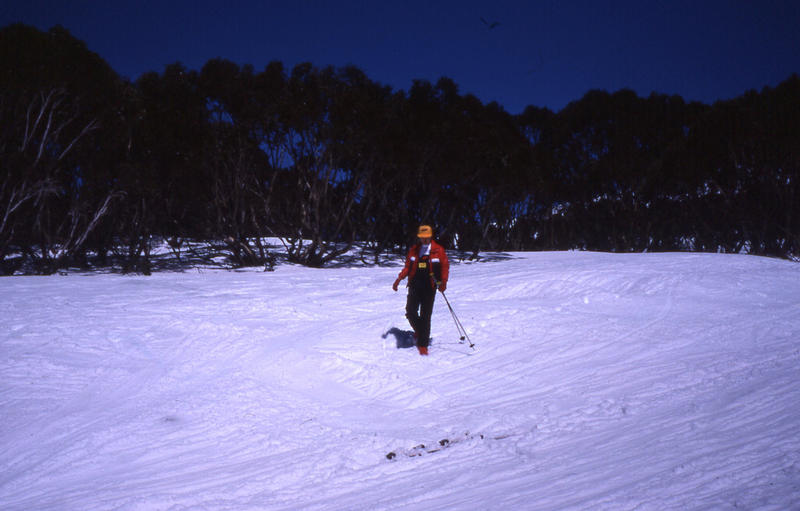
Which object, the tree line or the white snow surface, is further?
the tree line

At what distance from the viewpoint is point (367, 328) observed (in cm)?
822

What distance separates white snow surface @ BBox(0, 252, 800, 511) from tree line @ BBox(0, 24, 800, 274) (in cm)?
749

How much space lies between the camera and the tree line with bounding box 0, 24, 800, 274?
15312 mm

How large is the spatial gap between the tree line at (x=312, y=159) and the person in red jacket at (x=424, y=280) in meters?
11.3

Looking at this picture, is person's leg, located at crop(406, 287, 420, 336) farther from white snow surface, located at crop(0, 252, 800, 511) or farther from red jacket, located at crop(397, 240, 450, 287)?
white snow surface, located at crop(0, 252, 800, 511)

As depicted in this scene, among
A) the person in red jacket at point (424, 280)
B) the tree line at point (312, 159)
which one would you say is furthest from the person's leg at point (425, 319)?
the tree line at point (312, 159)

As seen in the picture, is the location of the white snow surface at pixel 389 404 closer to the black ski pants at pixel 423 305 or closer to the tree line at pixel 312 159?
the black ski pants at pixel 423 305

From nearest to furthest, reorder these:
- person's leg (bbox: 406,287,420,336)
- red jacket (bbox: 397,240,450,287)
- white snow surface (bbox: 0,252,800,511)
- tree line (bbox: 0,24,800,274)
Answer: white snow surface (bbox: 0,252,800,511)
red jacket (bbox: 397,240,450,287)
person's leg (bbox: 406,287,420,336)
tree line (bbox: 0,24,800,274)

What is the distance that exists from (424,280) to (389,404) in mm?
2227

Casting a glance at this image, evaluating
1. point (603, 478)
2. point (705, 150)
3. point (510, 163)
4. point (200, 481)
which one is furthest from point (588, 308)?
point (705, 150)

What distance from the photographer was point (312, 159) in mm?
18359

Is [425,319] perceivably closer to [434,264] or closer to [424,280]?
[424,280]

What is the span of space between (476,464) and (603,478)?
0.92 meters

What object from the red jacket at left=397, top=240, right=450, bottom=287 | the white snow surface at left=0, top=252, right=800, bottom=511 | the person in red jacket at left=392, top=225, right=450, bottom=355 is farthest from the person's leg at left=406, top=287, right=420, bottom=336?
the white snow surface at left=0, top=252, right=800, bottom=511
